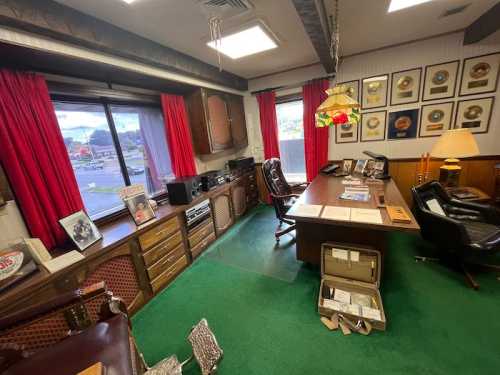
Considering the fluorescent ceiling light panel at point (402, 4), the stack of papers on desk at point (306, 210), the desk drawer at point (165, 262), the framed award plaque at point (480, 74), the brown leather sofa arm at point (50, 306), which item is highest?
the fluorescent ceiling light panel at point (402, 4)

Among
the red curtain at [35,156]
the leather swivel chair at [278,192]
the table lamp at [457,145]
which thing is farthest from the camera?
the leather swivel chair at [278,192]

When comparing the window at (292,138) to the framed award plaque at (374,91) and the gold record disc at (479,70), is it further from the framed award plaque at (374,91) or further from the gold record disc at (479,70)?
the gold record disc at (479,70)

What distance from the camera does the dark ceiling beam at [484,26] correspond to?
194 cm

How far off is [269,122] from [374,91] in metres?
1.69

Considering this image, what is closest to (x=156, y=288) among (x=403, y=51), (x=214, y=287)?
(x=214, y=287)

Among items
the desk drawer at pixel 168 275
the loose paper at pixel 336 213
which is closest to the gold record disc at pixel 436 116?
the loose paper at pixel 336 213

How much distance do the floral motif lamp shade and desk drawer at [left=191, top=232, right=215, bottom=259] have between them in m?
2.05

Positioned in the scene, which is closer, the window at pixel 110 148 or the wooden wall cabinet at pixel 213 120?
the window at pixel 110 148

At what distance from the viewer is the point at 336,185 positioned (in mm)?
2457

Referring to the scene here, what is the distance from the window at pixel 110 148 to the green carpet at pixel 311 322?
123cm

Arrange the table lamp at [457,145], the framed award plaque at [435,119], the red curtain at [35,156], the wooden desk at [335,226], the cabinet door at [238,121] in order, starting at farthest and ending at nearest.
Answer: the cabinet door at [238,121], the framed award plaque at [435,119], the table lamp at [457,145], the wooden desk at [335,226], the red curtain at [35,156]

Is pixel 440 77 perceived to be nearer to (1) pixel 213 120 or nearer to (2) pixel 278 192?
(2) pixel 278 192

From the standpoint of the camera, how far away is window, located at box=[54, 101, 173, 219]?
1901mm

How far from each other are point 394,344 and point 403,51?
3.48 meters
